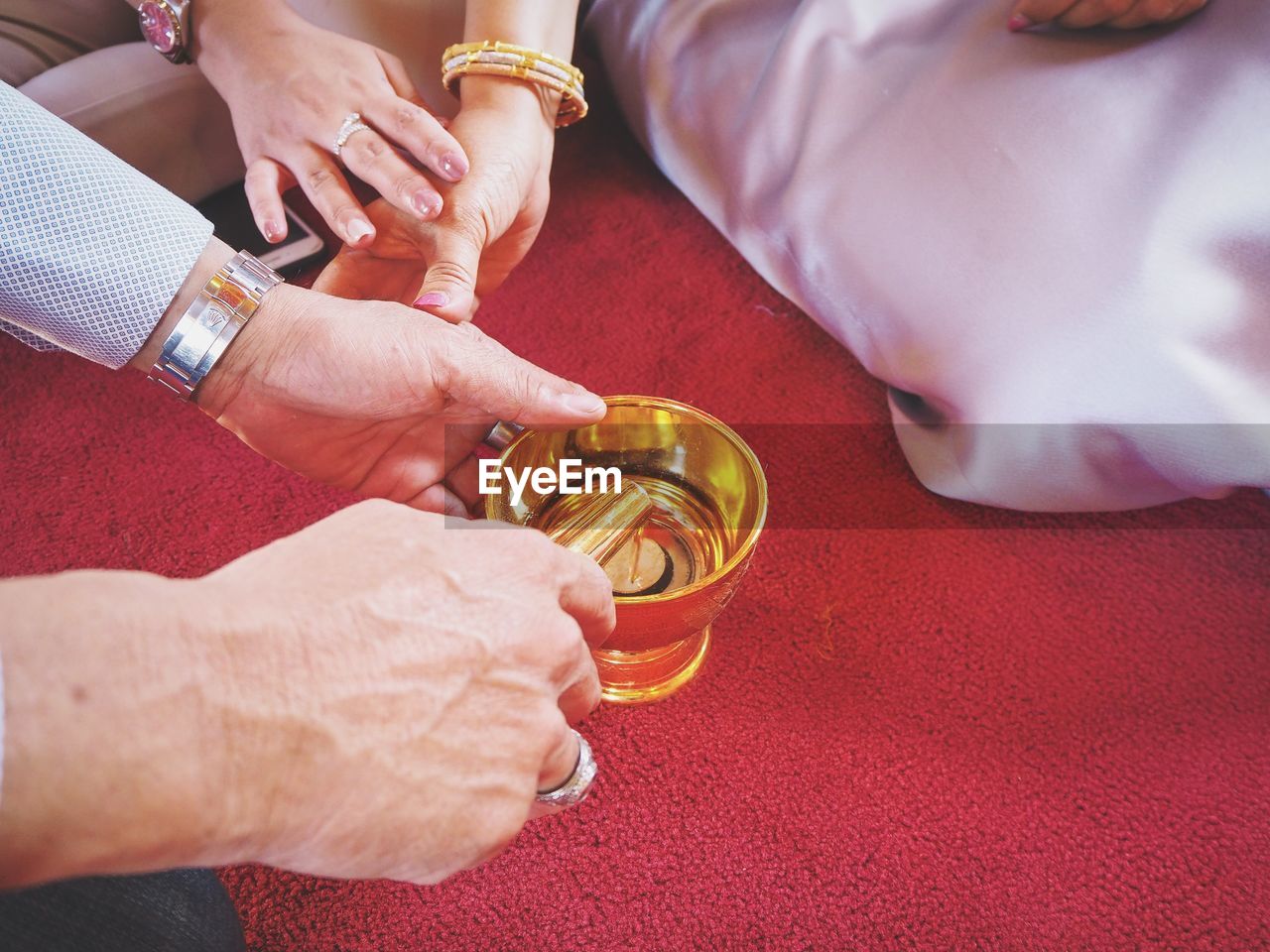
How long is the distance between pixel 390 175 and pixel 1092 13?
56 centimetres

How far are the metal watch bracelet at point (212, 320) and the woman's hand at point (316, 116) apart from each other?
0.38ft

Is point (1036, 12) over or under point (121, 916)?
over

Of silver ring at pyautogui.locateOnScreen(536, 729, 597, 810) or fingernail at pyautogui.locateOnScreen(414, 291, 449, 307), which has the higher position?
fingernail at pyautogui.locateOnScreen(414, 291, 449, 307)

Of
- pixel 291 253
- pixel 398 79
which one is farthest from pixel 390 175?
pixel 291 253

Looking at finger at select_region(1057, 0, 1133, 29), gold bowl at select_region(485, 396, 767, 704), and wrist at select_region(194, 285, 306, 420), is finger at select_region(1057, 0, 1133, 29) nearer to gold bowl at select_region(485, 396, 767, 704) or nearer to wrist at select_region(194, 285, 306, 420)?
gold bowl at select_region(485, 396, 767, 704)

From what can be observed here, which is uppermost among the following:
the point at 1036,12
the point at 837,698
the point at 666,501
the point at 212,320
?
the point at 1036,12

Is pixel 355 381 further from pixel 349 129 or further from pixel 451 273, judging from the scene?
pixel 349 129

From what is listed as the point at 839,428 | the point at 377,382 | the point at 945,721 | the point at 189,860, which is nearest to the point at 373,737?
the point at 189,860

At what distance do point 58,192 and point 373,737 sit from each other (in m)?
0.42

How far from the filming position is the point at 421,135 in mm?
622

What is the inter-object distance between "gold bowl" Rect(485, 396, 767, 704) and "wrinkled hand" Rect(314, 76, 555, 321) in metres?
0.14

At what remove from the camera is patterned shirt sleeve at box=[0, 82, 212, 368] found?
487 mm

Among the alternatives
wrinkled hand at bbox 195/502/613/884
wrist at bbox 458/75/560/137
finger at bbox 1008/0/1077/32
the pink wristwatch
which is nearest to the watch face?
the pink wristwatch

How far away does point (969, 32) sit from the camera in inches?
26.5
